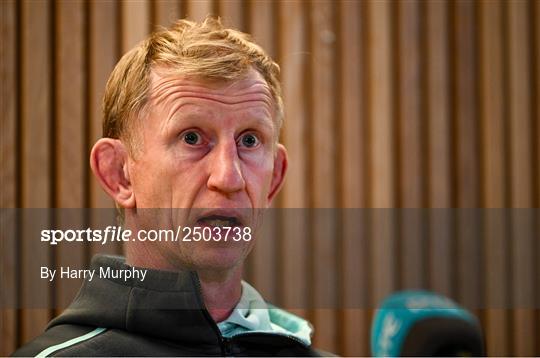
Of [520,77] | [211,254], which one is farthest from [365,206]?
[211,254]

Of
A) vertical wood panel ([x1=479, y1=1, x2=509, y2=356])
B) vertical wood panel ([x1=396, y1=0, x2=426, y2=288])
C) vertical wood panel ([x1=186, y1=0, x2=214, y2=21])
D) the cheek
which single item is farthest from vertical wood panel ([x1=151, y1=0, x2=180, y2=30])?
vertical wood panel ([x1=479, y1=1, x2=509, y2=356])

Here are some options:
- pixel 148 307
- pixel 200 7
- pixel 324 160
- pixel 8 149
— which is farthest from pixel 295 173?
pixel 148 307

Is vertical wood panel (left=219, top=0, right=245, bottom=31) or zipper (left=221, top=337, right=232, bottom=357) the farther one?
vertical wood panel (left=219, top=0, right=245, bottom=31)

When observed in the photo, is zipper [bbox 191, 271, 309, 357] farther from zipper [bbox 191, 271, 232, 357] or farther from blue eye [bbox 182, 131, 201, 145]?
blue eye [bbox 182, 131, 201, 145]

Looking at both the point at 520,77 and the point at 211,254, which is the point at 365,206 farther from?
the point at 211,254

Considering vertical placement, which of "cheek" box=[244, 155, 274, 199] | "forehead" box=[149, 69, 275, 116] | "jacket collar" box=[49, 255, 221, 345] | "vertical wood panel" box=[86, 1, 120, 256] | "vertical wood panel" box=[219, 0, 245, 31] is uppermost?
"vertical wood panel" box=[219, 0, 245, 31]

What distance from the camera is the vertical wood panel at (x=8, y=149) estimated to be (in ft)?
3.91

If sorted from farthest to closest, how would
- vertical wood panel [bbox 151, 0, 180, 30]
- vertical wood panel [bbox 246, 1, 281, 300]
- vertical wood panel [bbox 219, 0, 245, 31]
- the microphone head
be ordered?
1. vertical wood panel [bbox 246, 1, 281, 300]
2. vertical wood panel [bbox 219, 0, 245, 31]
3. vertical wood panel [bbox 151, 0, 180, 30]
4. the microphone head

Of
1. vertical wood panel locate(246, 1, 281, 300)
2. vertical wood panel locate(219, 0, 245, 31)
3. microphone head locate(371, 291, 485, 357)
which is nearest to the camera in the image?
microphone head locate(371, 291, 485, 357)

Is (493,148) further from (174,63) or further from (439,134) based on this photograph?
(174,63)

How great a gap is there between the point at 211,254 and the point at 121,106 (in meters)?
0.20

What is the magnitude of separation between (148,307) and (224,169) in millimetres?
178

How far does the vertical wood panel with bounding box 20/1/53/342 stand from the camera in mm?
1190

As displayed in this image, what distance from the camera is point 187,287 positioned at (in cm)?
87
